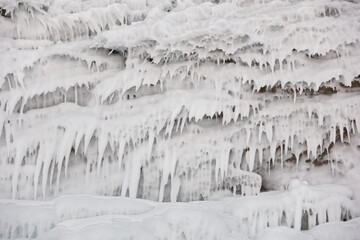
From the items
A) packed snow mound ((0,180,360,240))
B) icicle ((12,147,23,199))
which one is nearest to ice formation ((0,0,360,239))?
icicle ((12,147,23,199))

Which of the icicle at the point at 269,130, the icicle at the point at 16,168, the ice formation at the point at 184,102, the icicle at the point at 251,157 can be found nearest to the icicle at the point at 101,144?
the ice formation at the point at 184,102

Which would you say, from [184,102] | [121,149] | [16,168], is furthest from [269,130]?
[16,168]

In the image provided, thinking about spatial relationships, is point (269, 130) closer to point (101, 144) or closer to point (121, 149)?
point (121, 149)

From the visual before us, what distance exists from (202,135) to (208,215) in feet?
5.83

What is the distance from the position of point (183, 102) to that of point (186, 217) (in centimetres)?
200

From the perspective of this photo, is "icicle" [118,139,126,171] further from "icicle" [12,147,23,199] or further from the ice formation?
"icicle" [12,147,23,199]

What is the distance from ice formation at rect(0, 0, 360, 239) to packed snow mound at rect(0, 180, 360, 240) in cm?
83

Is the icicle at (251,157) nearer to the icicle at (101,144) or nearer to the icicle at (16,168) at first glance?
the icicle at (101,144)

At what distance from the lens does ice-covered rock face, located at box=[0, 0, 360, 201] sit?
5770mm

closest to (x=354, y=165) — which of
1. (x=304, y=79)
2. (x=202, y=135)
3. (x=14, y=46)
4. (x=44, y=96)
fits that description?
(x=304, y=79)

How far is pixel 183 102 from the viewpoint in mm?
5926

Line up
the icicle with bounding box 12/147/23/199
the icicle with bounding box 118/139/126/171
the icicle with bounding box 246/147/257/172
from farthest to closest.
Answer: the icicle with bounding box 246/147/257/172 → the icicle with bounding box 118/139/126/171 → the icicle with bounding box 12/147/23/199

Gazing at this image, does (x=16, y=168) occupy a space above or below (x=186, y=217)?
above

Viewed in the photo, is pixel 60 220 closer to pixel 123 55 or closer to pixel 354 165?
pixel 123 55
